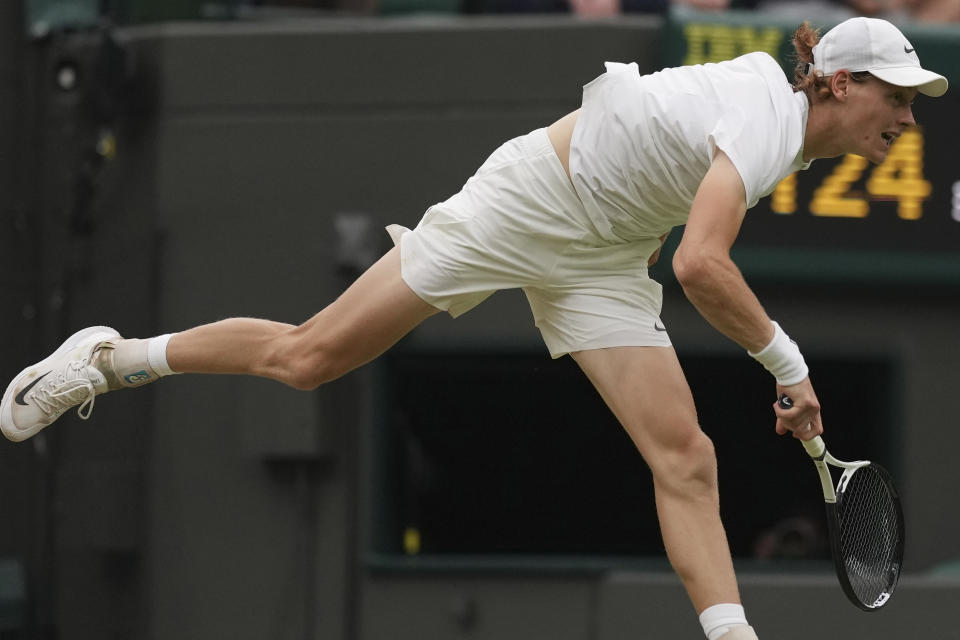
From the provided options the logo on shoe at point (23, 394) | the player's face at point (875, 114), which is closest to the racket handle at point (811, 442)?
the player's face at point (875, 114)

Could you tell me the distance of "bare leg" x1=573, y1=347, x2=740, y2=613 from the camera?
4.66 metres

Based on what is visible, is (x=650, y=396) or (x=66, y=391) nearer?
(x=650, y=396)

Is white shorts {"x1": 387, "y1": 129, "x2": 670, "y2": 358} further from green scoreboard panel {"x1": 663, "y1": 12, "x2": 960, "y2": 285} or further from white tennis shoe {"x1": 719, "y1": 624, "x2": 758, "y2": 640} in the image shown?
green scoreboard panel {"x1": 663, "y1": 12, "x2": 960, "y2": 285}

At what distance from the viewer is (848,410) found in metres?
8.61

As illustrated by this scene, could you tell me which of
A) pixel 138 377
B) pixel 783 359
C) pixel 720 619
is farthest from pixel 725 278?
pixel 138 377

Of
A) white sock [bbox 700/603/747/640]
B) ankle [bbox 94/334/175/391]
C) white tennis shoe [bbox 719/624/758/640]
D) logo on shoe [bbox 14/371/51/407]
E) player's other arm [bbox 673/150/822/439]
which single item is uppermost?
player's other arm [bbox 673/150/822/439]

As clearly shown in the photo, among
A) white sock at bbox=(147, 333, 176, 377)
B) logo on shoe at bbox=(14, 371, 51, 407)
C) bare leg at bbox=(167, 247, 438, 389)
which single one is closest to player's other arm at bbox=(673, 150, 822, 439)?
bare leg at bbox=(167, 247, 438, 389)

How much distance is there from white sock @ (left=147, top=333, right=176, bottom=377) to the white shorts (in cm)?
79

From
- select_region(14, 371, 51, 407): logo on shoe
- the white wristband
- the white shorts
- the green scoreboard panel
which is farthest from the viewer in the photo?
the green scoreboard panel

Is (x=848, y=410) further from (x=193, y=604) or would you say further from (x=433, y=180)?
(x=193, y=604)

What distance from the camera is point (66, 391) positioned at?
17.2 feet

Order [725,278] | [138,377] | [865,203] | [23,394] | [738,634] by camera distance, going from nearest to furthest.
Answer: [725,278] < [738,634] < [138,377] < [23,394] < [865,203]

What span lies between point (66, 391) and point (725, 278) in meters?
2.03

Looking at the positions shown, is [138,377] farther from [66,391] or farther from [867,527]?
[867,527]
